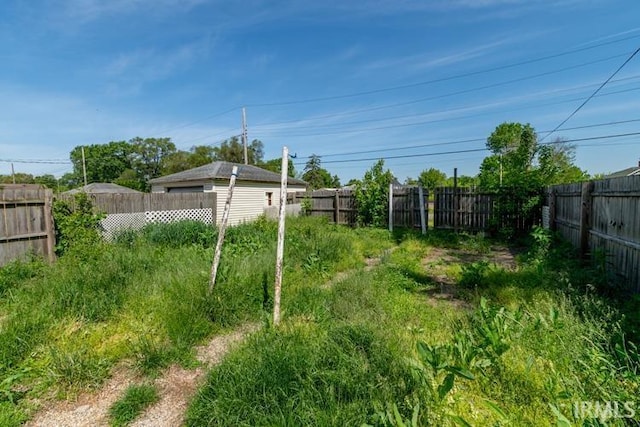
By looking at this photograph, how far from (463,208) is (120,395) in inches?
393

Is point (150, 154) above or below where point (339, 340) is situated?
above

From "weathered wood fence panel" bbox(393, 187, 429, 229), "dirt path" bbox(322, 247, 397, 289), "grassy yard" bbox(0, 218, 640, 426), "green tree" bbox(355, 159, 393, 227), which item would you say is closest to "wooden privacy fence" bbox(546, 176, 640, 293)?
"grassy yard" bbox(0, 218, 640, 426)

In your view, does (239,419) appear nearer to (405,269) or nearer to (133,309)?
(133,309)

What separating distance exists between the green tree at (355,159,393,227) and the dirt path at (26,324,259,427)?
917cm

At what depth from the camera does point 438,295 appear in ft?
14.6

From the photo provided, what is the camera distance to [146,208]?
8.87 meters

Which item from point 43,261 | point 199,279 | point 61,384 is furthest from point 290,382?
point 43,261

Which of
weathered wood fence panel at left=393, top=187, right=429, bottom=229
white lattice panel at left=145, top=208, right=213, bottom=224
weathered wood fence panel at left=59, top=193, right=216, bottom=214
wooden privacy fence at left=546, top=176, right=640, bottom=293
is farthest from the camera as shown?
weathered wood fence panel at left=393, top=187, right=429, bottom=229

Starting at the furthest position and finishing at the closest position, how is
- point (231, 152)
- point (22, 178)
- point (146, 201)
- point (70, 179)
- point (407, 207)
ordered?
point (70, 179) → point (22, 178) → point (231, 152) → point (407, 207) → point (146, 201)

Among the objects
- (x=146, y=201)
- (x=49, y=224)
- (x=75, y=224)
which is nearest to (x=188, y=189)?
(x=146, y=201)

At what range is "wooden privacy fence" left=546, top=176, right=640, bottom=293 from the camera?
3389 millimetres

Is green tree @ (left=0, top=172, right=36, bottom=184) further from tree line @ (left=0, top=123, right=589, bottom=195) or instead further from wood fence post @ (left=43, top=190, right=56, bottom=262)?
wood fence post @ (left=43, top=190, right=56, bottom=262)

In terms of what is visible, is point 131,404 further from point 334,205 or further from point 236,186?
point 236,186

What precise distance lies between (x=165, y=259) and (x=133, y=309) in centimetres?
218
